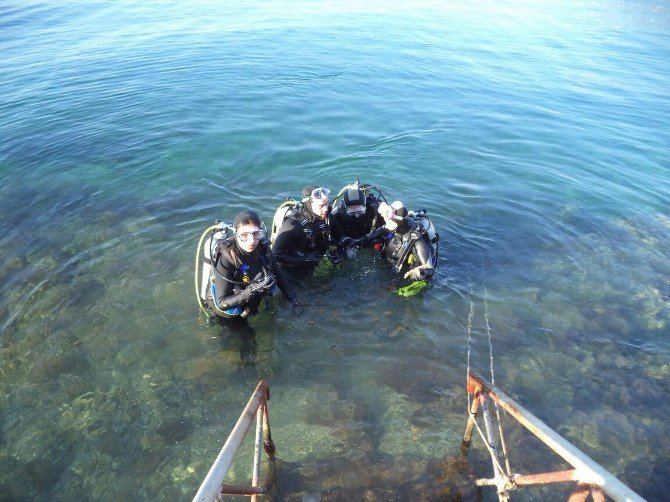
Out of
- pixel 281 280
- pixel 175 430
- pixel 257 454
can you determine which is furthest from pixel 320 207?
pixel 257 454

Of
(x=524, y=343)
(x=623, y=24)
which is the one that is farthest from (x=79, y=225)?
(x=623, y=24)

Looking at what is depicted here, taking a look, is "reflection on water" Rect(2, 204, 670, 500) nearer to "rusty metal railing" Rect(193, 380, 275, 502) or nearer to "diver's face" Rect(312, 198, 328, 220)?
"rusty metal railing" Rect(193, 380, 275, 502)

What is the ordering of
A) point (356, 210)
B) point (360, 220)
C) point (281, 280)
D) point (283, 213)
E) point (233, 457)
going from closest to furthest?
point (233, 457)
point (281, 280)
point (283, 213)
point (356, 210)
point (360, 220)

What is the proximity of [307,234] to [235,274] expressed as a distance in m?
1.89

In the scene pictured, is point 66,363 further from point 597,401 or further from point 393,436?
point 597,401

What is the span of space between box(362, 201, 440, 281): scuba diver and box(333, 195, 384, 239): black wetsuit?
0.30m

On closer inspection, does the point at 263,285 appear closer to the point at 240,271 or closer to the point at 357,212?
the point at 240,271

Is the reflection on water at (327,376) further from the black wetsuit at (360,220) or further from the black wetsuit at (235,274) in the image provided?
the black wetsuit at (235,274)

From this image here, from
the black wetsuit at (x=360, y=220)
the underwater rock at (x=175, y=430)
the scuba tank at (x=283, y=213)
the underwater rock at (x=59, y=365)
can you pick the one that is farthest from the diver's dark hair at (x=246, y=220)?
the underwater rock at (x=59, y=365)

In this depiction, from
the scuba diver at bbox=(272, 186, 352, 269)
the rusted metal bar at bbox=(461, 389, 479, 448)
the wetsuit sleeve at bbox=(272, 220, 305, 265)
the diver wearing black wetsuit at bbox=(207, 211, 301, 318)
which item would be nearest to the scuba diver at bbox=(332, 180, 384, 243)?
the scuba diver at bbox=(272, 186, 352, 269)

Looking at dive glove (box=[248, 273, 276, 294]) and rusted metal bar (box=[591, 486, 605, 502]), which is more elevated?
rusted metal bar (box=[591, 486, 605, 502])

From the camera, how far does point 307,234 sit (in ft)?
23.6

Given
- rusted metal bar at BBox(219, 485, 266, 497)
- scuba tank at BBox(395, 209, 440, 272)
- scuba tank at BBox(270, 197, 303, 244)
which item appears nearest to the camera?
rusted metal bar at BBox(219, 485, 266, 497)

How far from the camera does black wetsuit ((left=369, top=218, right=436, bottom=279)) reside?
695 centimetres
